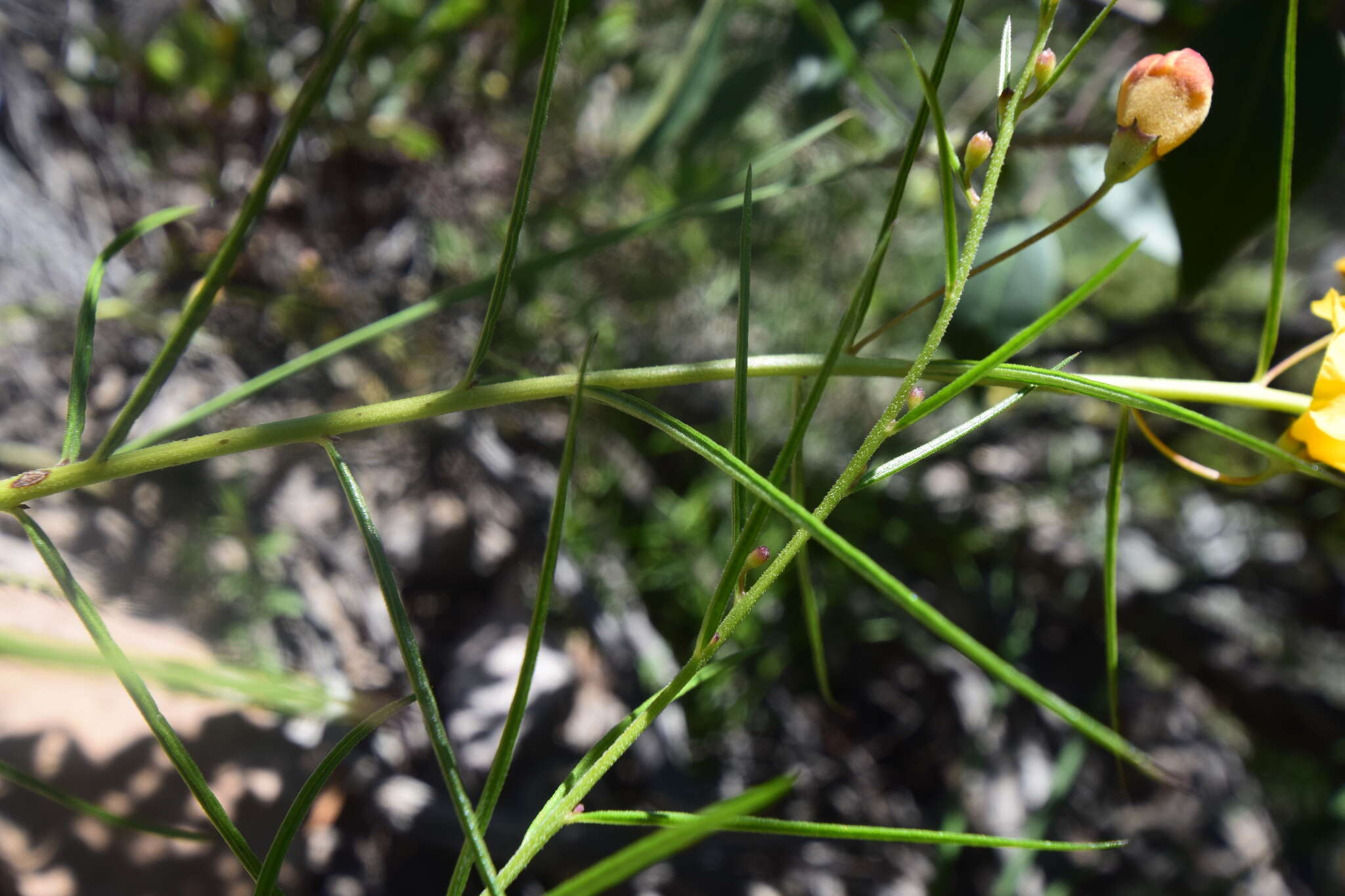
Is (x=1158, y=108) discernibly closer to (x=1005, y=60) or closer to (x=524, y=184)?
(x=1005, y=60)

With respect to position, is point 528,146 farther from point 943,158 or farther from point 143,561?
point 143,561

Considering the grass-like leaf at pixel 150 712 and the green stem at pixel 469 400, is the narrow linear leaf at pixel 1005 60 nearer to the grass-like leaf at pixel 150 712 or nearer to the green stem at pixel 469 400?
the green stem at pixel 469 400

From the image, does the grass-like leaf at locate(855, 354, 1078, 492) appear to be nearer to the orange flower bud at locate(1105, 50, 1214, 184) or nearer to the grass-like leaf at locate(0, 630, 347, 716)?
the orange flower bud at locate(1105, 50, 1214, 184)

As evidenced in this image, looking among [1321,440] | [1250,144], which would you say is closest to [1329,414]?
[1321,440]

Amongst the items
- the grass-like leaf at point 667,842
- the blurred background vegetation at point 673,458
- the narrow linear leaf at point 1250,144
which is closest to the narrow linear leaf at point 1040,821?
the blurred background vegetation at point 673,458

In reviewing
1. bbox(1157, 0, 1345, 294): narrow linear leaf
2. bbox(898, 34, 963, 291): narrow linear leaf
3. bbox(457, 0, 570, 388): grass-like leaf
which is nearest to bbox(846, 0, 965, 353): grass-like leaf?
bbox(898, 34, 963, 291): narrow linear leaf

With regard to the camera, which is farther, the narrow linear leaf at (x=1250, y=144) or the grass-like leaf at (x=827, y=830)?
the narrow linear leaf at (x=1250, y=144)
